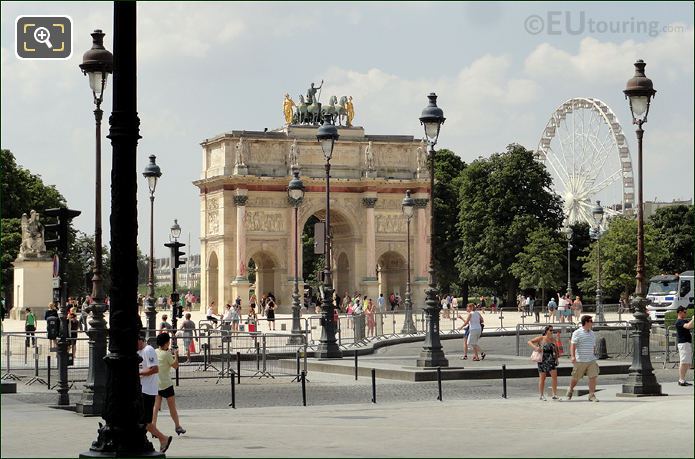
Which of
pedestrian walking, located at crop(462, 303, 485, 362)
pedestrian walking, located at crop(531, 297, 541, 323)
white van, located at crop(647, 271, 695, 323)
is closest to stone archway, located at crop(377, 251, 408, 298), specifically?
pedestrian walking, located at crop(531, 297, 541, 323)

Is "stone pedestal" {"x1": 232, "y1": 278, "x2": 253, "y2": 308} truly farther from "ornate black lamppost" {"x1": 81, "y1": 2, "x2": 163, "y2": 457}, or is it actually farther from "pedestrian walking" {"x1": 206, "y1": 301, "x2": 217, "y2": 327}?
"ornate black lamppost" {"x1": 81, "y1": 2, "x2": 163, "y2": 457}

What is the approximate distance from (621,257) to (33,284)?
141 feet

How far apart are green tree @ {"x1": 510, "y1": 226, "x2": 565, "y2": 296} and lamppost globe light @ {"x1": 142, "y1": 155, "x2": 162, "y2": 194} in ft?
174

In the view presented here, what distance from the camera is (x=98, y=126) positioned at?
24531mm

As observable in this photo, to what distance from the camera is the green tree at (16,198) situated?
9750 cm

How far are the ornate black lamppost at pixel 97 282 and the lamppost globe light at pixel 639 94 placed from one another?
9.69 metres

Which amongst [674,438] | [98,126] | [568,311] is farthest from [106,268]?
[674,438]

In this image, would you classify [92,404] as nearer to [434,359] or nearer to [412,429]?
[412,429]

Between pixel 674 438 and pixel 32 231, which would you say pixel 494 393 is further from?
pixel 32 231

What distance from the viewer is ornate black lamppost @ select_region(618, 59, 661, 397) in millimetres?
24859

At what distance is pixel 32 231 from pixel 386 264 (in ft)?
121

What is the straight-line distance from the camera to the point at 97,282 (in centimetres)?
2359

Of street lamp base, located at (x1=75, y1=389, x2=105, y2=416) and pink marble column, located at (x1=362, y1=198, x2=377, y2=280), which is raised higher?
pink marble column, located at (x1=362, y1=198, x2=377, y2=280)

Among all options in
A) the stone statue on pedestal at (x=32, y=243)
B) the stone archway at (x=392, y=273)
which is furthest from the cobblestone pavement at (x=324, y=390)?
the stone archway at (x=392, y=273)
